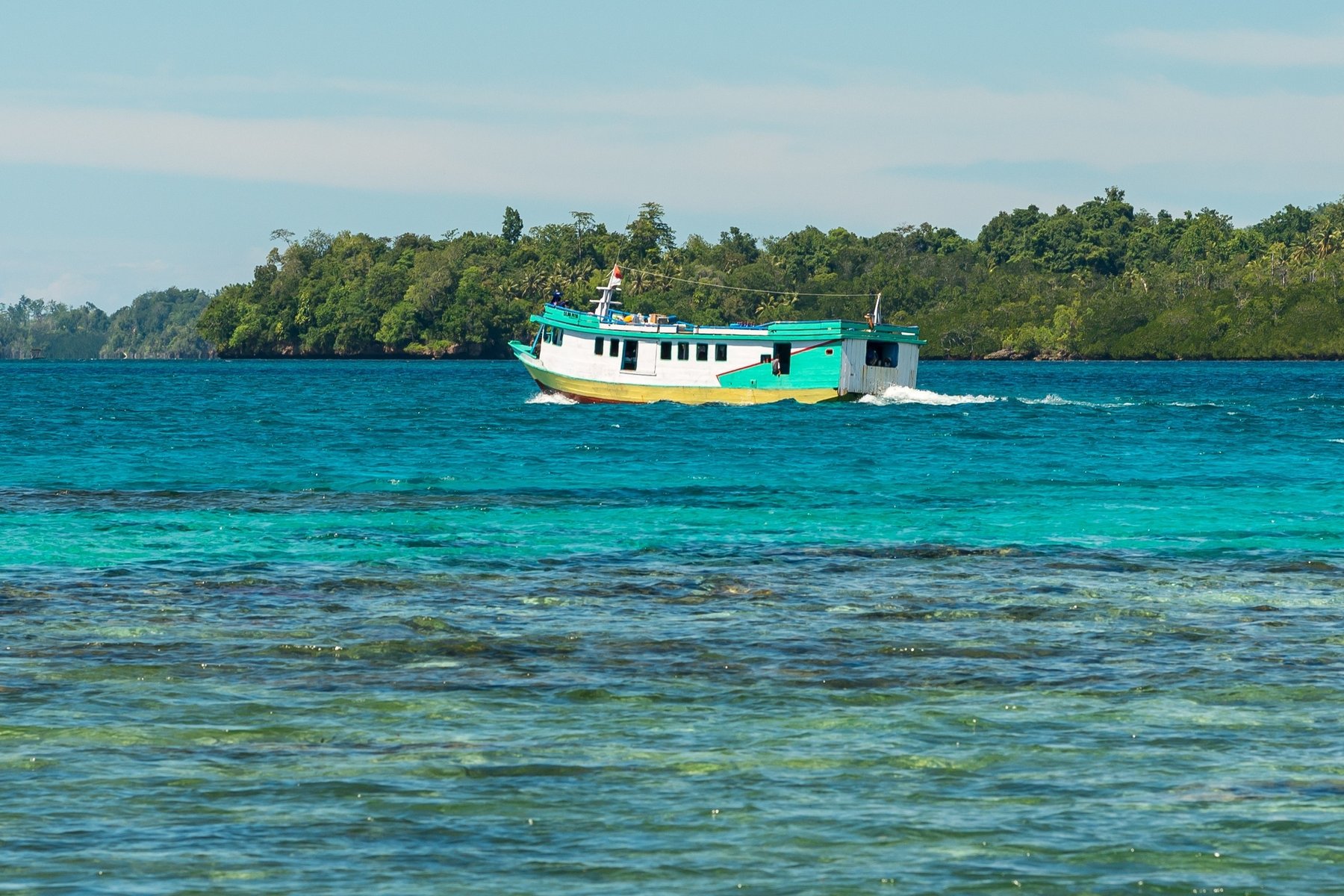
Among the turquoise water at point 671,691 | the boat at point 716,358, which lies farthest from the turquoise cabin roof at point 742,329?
the turquoise water at point 671,691

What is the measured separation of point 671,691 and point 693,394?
61364mm

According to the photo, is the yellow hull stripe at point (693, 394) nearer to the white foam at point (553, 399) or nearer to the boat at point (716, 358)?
the boat at point (716, 358)

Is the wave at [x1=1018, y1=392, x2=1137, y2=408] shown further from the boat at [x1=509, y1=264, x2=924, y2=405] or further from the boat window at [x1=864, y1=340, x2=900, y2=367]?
the boat at [x1=509, y1=264, x2=924, y2=405]

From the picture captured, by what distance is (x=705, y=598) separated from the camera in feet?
63.6

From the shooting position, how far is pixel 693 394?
75188mm

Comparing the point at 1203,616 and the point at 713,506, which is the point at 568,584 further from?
the point at 713,506

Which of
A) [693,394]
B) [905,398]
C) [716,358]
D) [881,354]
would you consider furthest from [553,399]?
[905,398]

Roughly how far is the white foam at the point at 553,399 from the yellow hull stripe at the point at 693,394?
7.70 feet

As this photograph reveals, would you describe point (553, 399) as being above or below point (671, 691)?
above

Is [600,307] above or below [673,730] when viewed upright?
above

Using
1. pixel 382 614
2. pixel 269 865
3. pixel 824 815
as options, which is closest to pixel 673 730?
pixel 824 815

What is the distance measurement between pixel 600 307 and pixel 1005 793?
219 ft

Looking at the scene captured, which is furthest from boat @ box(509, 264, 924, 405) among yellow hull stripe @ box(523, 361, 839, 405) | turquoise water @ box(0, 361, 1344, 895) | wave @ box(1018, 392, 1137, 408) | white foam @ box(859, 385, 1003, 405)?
turquoise water @ box(0, 361, 1344, 895)

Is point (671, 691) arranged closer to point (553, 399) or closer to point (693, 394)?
point (693, 394)
